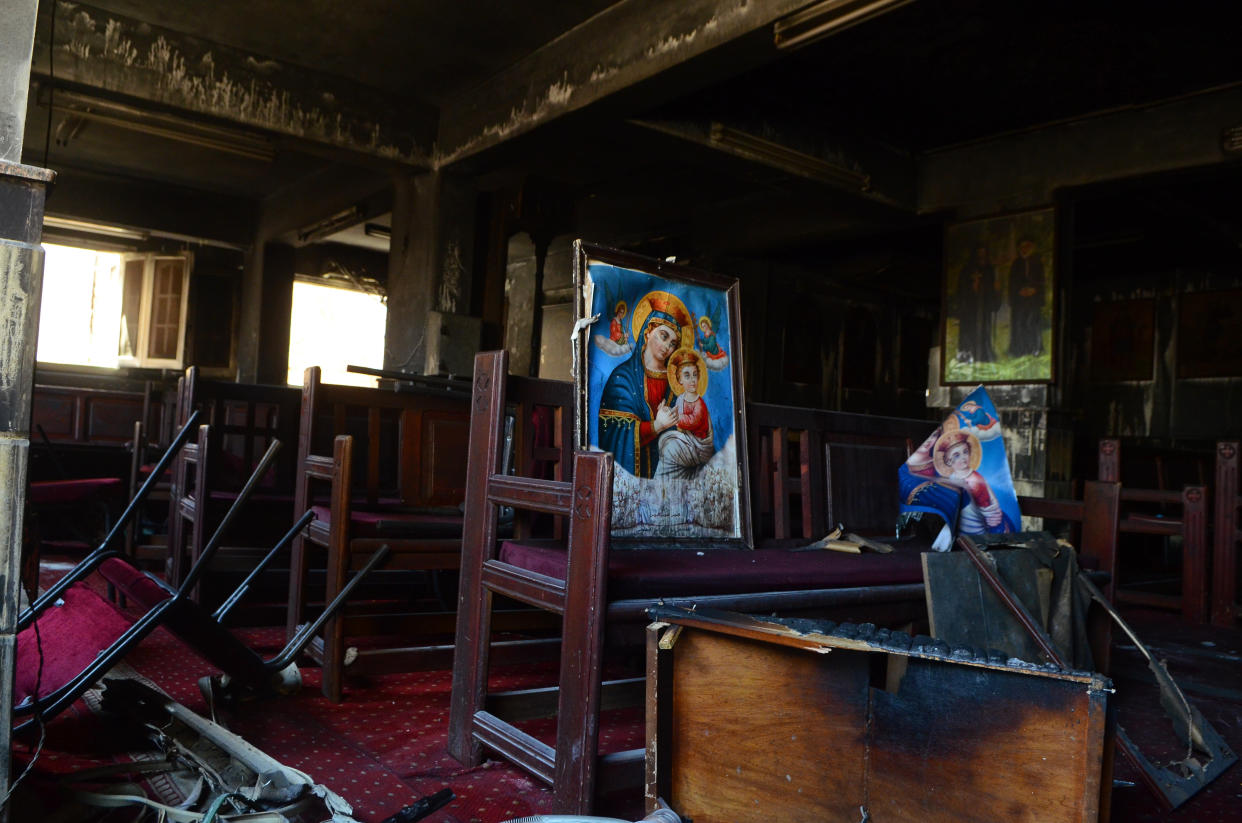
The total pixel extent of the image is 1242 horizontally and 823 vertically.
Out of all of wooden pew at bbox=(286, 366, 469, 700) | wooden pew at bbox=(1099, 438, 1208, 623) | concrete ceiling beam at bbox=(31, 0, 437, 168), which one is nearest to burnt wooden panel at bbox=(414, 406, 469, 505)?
wooden pew at bbox=(286, 366, 469, 700)

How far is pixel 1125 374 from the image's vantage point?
1210 cm

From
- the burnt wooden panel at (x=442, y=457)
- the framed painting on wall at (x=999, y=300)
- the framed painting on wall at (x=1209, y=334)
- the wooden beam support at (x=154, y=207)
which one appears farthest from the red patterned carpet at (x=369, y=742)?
the framed painting on wall at (x=1209, y=334)

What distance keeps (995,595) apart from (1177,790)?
66 cm

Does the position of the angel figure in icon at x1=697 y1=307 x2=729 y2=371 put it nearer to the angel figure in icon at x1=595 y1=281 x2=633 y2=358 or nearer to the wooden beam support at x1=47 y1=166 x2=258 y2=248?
the angel figure in icon at x1=595 y1=281 x2=633 y2=358

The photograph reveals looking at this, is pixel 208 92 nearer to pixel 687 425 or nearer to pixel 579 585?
pixel 687 425

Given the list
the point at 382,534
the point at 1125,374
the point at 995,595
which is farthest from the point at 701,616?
the point at 1125,374

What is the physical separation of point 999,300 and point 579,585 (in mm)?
6691

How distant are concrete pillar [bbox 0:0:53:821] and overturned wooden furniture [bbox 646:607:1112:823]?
4.02ft

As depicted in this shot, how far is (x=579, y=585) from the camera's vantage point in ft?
6.95

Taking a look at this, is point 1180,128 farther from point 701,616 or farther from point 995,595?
point 701,616

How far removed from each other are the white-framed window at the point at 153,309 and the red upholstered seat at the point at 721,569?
11.0 m

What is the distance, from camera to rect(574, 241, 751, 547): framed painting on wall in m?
2.65

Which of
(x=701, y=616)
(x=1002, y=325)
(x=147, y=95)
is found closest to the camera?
(x=701, y=616)

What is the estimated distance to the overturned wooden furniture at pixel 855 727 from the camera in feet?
4.77
